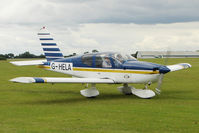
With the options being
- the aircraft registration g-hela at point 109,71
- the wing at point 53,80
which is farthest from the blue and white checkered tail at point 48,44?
the wing at point 53,80

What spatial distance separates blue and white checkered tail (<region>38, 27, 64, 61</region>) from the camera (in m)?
18.4

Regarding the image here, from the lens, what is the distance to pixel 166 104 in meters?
12.3

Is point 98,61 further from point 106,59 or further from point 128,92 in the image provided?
point 128,92

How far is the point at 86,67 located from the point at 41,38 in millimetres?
4134

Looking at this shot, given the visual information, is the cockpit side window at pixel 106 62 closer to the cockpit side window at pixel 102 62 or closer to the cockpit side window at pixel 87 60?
the cockpit side window at pixel 102 62

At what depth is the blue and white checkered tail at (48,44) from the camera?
18.4 m

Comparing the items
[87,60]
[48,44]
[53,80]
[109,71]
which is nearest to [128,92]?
[109,71]

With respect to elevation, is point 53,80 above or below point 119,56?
below

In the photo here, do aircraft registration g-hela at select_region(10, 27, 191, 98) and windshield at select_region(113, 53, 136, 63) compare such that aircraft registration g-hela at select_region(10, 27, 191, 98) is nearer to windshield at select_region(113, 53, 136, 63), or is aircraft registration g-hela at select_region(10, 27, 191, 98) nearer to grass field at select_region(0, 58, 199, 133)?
windshield at select_region(113, 53, 136, 63)

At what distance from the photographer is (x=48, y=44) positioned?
60.9 ft

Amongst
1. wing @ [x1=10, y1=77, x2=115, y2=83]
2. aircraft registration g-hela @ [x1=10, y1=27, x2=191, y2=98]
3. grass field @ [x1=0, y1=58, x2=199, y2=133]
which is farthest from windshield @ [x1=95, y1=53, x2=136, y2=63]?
grass field @ [x1=0, y1=58, x2=199, y2=133]

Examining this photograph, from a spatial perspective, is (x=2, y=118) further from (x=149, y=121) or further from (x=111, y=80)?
(x=111, y=80)

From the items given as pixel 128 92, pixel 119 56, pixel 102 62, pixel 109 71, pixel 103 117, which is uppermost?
pixel 119 56

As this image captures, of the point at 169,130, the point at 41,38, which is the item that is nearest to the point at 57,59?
the point at 41,38
